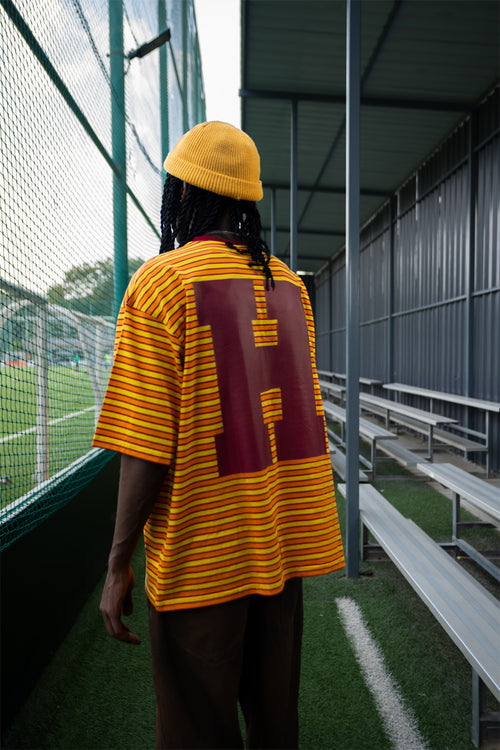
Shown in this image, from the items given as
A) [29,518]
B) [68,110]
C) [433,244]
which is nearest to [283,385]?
[29,518]

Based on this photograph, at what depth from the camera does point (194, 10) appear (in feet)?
26.0

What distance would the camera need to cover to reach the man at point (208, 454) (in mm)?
889

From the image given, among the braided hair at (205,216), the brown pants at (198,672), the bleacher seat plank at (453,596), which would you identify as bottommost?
the bleacher seat plank at (453,596)

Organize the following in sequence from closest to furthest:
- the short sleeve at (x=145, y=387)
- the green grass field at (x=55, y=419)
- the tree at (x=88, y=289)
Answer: the short sleeve at (x=145, y=387)
the green grass field at (x=55, y=419)
the tree at (x=88, y=289)

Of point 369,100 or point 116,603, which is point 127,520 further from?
point 369,100

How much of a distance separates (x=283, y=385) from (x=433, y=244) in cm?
767

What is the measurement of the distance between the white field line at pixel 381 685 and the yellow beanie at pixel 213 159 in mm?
1864

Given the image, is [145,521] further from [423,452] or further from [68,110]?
[423,452]

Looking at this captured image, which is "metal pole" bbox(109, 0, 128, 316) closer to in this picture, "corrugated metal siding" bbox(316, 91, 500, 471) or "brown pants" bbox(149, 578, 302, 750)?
"brown pants" bbox(149, 578, 302, 750)

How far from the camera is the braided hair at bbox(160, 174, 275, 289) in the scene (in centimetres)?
103

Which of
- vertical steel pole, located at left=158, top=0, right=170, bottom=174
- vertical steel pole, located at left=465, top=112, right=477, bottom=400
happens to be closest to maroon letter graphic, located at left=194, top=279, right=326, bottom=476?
vertical steel pole, located at left=158, top=0, right=170, bottom=174

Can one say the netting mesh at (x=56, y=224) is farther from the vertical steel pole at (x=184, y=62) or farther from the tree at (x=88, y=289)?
the vertical steel pole at (x=184, y=62)

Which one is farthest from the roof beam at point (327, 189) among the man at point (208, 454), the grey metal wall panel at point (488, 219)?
the man at point (208, 454)

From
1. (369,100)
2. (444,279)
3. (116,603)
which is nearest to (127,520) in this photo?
(116,603)
